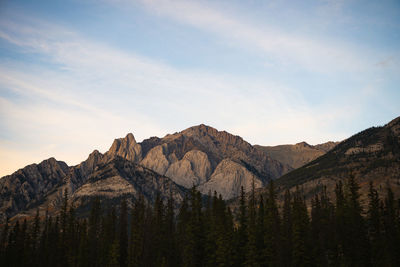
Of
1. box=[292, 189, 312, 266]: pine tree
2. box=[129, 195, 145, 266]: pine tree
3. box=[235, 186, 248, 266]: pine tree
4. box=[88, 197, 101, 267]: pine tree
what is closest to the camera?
box=[292, 189, 312, 266]: pine tree

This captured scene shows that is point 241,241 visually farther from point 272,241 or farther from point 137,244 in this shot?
point 137,244

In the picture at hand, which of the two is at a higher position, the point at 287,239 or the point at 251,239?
the point at 251,239

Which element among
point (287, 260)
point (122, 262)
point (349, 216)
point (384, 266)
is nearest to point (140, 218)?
point (122, 262)

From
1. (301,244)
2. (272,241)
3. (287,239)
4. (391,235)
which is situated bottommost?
(301,244)

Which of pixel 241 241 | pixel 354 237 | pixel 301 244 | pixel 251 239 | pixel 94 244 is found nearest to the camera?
pixel 251 239

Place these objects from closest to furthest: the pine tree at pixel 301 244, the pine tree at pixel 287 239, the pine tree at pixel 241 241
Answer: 1. the pine tree at pixel 301 244
2. the pine tree at pixel 241 241
3. the pine tree at pixel 287 239

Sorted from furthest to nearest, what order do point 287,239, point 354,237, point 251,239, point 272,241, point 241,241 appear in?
point 287,239 → point 241,241 → point 354,237 → point 272,241 → point 251,239

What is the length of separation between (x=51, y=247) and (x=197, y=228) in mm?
56075

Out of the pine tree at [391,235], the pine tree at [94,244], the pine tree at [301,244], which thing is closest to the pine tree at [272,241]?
the pine tree at [301,244]

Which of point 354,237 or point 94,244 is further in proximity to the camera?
point 94,244

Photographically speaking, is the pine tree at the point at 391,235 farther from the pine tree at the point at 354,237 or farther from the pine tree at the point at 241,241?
the pine tree at the point at 241,241

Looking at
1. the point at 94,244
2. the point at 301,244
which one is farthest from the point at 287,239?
the point at 94,244

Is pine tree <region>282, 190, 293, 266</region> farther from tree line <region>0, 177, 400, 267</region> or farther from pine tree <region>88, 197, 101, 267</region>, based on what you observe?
pine tree <region>88, 197, 101, 267</region>

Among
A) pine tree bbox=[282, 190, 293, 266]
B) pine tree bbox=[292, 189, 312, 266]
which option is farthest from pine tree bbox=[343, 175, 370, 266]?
pine tree bbox=[282, 190, 293, 266]
